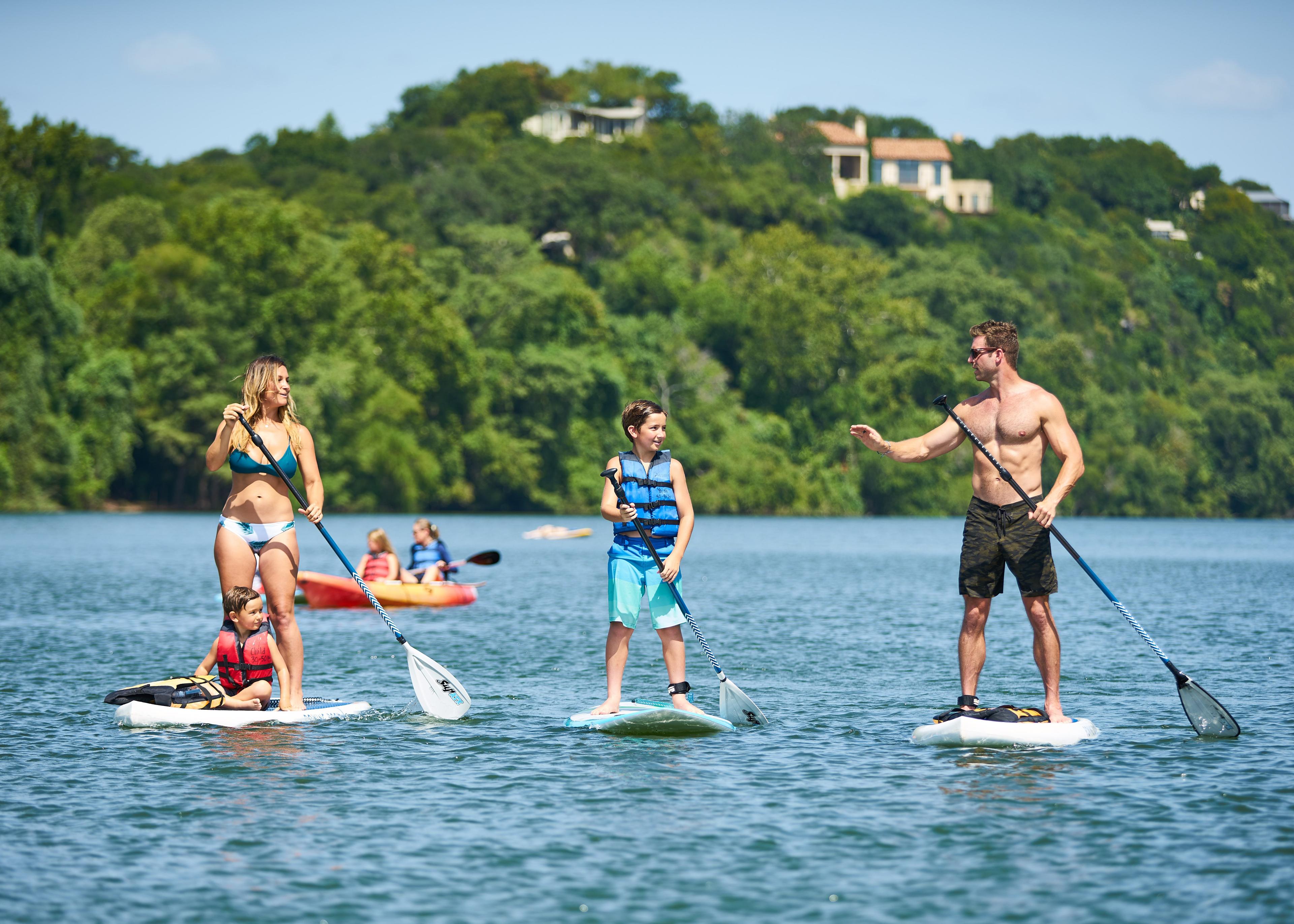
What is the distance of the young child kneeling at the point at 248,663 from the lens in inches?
443

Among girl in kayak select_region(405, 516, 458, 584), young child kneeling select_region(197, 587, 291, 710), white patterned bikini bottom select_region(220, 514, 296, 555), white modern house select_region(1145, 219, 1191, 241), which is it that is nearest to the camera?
white patterned bikini bottom select_region(220, 514, 296, 555)

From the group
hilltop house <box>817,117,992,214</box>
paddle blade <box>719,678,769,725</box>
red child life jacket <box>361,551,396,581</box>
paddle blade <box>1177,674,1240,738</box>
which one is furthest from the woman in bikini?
Result: hilltop house <box>817,117,992,214</box>

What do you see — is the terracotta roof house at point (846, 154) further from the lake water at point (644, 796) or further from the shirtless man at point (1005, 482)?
the shirtless man at point (1005, 482)

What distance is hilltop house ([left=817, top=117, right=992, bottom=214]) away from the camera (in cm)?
17150

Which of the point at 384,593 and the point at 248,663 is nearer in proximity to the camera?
the point at 248,663

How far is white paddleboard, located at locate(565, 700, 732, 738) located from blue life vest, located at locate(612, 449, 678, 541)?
1.25 metres

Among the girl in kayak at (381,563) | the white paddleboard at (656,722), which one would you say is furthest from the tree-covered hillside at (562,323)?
the white paddleboard at (656,722)

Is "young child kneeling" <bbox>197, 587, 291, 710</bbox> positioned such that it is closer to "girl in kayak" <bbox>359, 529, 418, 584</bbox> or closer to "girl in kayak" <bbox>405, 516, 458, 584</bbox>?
"girl in kayak" <bbox>359, 529, 418, 584</bbox>

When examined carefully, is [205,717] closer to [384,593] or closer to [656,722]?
[656,722]

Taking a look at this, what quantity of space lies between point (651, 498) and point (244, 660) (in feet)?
10.5

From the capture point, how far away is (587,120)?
164875mm

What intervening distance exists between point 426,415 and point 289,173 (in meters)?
39.3

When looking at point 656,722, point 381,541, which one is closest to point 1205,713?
point 656,722

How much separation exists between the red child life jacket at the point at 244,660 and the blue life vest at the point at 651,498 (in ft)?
8.95
